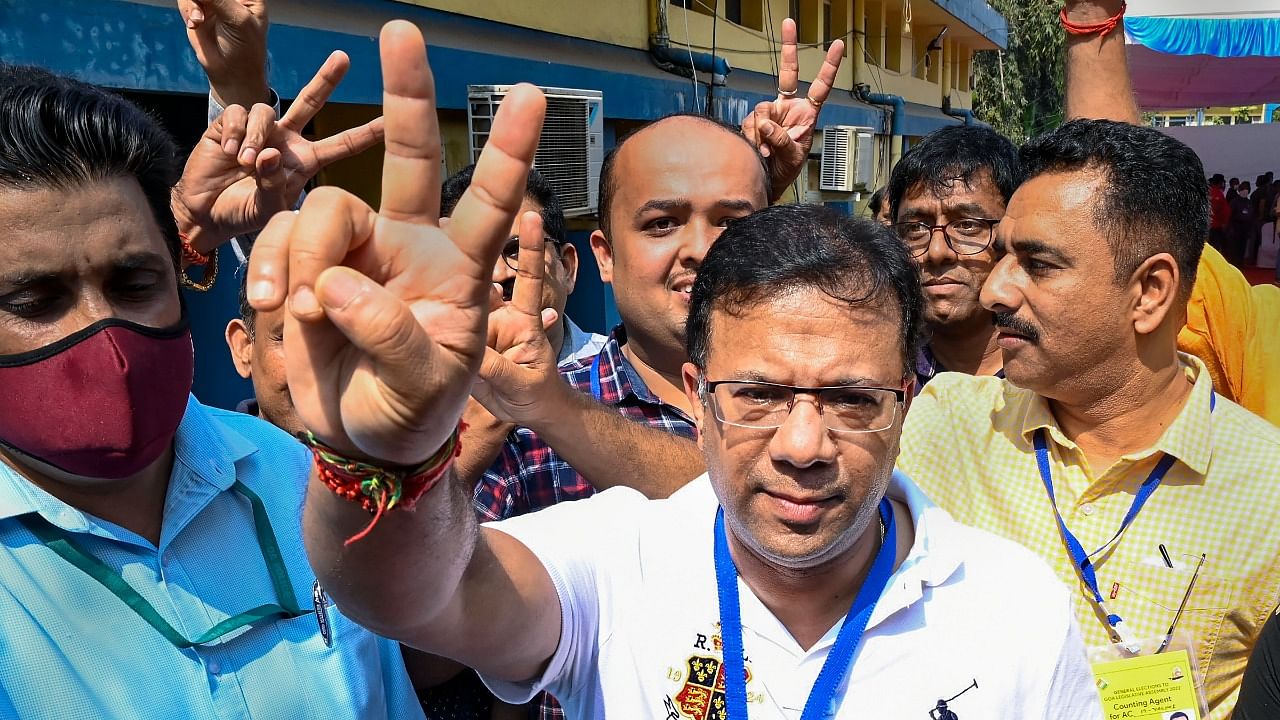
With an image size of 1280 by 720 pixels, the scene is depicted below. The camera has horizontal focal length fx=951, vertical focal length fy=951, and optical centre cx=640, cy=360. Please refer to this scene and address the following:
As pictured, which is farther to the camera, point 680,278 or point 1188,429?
point 680,278

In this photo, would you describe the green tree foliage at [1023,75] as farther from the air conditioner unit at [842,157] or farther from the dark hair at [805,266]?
the dark hair at [805,266]

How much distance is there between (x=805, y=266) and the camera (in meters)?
1.56

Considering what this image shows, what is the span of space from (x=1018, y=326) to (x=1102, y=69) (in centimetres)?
121

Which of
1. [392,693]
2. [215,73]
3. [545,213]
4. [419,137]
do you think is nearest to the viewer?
[419,137]

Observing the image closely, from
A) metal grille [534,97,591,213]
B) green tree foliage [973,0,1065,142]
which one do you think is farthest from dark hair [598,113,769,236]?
green tree foliage [973,0,1065,142]

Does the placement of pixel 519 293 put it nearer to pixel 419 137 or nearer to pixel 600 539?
pixel 600 539

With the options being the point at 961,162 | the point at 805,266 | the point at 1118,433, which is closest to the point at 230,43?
the point at 805,266

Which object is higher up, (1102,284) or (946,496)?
(1102,284)

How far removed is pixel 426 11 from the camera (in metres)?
5.43

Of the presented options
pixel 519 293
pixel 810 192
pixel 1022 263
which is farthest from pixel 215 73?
pixel 810 192

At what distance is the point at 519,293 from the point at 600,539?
1.78 feet

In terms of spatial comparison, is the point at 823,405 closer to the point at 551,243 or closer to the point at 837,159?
the point at 551,243

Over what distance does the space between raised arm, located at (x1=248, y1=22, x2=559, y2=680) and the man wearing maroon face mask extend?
51 centimetres

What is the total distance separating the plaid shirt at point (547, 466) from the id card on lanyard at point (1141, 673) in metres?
1.00
